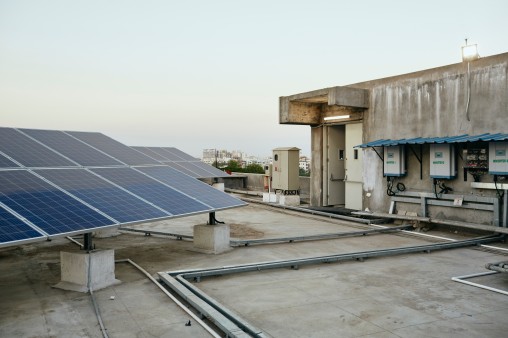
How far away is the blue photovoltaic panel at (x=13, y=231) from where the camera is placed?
639cm

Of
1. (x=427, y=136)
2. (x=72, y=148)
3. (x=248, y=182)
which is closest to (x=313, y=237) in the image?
(x=427, y=136)

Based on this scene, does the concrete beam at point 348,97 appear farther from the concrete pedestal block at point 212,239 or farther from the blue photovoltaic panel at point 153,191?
the blue photovoltaic panel at point 153,191

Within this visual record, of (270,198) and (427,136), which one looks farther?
(270,198)

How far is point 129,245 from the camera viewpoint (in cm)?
1292

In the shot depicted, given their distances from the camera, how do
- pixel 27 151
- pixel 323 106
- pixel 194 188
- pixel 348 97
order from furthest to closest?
pixel 323 106
pixel 348 97
pixel 194 188
pixel 27 151

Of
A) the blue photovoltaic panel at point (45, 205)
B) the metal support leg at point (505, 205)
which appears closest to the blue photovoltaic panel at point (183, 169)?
the blue photovoltaic panel at point (45, 205)

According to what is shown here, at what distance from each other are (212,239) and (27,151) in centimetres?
519

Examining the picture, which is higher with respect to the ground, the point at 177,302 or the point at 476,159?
the point at 476,159

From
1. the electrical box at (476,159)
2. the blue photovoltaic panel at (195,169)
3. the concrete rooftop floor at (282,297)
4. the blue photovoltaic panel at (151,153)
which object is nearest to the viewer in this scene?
the concrete rooftop floor at (282,297)

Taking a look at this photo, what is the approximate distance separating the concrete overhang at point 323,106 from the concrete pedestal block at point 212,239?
8.46 metres

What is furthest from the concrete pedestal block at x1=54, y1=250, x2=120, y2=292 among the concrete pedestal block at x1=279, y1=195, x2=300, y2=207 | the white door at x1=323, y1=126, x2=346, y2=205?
the white door at x1=323, y1=126, x2=346, y2=205

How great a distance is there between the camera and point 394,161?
16.9 meters

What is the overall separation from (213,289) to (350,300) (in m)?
2.72

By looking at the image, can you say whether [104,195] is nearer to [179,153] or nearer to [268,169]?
[268,169]
